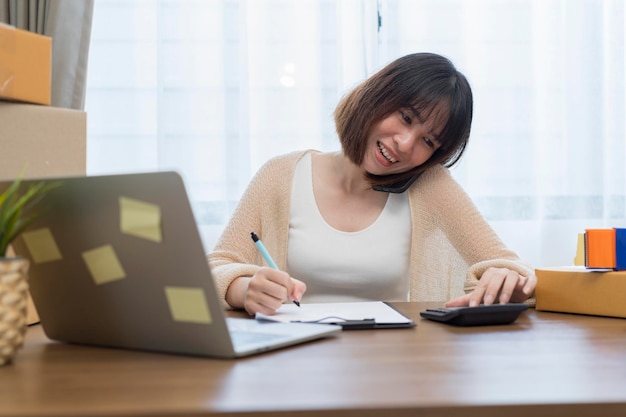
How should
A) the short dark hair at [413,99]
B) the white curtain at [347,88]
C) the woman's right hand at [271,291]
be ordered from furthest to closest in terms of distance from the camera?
the white curtain at [347,88]
the short dark hair at [413,99]
the woman's right hand at [271,291]

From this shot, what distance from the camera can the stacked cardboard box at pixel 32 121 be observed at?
3.25 feet

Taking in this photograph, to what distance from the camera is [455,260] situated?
1683 millimetres

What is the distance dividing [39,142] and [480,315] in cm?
67

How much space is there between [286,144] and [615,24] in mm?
1308

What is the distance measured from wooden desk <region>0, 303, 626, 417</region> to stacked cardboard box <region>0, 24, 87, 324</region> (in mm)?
260

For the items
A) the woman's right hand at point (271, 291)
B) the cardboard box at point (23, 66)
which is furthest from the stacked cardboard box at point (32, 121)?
the woman's right hand at point (271, 291)

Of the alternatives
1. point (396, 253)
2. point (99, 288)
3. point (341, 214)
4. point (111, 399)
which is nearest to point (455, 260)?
point (396, 253)

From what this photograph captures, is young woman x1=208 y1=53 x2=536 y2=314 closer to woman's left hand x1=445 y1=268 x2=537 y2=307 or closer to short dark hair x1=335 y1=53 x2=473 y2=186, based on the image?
short dark hair x1=335 y1=53 x2=473 y2=186

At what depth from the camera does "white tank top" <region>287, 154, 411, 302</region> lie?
1.64m

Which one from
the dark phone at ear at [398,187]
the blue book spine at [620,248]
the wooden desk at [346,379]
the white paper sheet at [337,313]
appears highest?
the dark phone at ear at [398,187]

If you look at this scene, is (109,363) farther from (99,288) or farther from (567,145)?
(567,145)

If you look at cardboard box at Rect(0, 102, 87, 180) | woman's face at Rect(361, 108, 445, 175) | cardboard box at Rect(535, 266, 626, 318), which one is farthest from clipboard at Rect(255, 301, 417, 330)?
woman's face at Rect(361, 108, 445, 175)

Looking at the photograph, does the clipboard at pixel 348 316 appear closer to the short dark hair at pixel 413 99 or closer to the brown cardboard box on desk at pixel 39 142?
the brown cardboard box on desk at pixel 39 142

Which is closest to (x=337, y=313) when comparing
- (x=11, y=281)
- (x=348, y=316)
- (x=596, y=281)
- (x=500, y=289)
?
(x=348, y=316)
